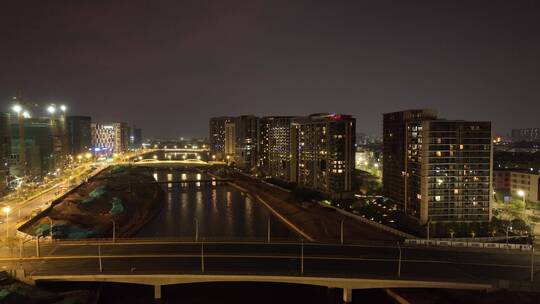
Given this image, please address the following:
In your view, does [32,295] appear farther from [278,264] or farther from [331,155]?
[331,155]

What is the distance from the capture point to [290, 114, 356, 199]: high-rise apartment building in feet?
123

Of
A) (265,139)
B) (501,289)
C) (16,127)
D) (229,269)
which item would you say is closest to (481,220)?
(501,289)

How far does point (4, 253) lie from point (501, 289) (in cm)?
1966

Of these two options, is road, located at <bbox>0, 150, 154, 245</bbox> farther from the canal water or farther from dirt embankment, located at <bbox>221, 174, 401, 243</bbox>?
dirt embankment, located at <bbox>221, 174, 401, 243</bbox>

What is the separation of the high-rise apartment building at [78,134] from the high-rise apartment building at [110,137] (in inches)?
654

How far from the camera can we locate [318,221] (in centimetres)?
2894

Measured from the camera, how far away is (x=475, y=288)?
14766 millimetres

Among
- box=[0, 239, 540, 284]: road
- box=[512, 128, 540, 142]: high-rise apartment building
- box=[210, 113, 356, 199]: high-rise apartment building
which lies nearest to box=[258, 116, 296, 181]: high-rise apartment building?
box=[210, 113, 356, 199]: high-rise apartment building

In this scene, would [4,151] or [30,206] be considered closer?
[30,206]

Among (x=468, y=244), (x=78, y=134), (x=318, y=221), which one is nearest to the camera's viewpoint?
(x=468, y=244)

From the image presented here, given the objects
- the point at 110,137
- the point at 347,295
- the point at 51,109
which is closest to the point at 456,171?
the point at 347,295

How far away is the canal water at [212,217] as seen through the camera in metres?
26.8

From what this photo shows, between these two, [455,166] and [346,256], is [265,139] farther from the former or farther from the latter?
[346,256]

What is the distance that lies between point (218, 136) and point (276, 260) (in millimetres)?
78143
